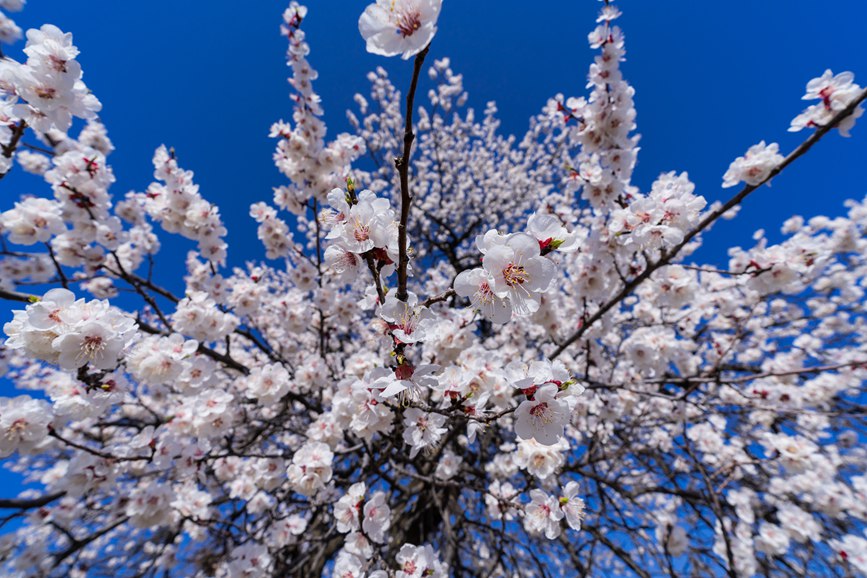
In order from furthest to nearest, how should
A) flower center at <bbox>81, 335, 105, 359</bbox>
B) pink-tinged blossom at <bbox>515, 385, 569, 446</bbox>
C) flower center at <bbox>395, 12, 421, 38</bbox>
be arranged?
flower center at <bbox>81, 335, 105, 359</bbox>
pink-tinged blossom at <bbox>515, 385, 569, 446</bbox>
flower center at <bbox>395, 12, 421, 38</bbox>

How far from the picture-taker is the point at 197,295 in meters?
2.56

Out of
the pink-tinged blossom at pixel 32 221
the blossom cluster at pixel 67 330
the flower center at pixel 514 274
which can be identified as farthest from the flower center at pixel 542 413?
the pink-tinged blossom at pixel 32 221

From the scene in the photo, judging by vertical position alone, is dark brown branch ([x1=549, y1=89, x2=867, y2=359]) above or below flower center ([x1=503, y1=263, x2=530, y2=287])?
above

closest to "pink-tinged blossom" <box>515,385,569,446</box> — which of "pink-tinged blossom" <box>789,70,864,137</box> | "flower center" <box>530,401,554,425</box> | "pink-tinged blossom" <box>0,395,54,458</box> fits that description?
"flower center" <box>530,401,554,425</box>

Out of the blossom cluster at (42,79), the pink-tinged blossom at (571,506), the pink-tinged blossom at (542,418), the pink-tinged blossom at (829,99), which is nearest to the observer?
the pink-tinged blossom at (542,418)

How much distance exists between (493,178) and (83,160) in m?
8.08

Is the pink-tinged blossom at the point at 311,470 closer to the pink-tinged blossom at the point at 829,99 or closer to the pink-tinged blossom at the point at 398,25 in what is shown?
the pink-tinged blossom at the point at 398,25

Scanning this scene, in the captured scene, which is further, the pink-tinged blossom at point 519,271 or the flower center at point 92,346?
the flower center at point 92,346

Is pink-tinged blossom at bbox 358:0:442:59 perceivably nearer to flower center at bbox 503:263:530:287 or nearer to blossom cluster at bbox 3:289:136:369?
flower center at bbox 503:263:530:287

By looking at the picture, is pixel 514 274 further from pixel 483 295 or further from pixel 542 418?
pixel 542 418

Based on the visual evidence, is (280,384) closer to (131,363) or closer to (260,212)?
(131,363)

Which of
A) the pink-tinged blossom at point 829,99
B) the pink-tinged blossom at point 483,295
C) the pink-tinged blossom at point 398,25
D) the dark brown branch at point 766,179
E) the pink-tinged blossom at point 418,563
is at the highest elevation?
the pink-tinged blossom at point 829,99

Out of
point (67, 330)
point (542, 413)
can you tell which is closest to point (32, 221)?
point (67, 330)

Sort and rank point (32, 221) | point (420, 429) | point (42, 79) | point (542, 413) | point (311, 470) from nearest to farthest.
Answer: point (542, 413) < point (420, 429) < point (42, 79) < point (311, 470) < point (32, 221)
